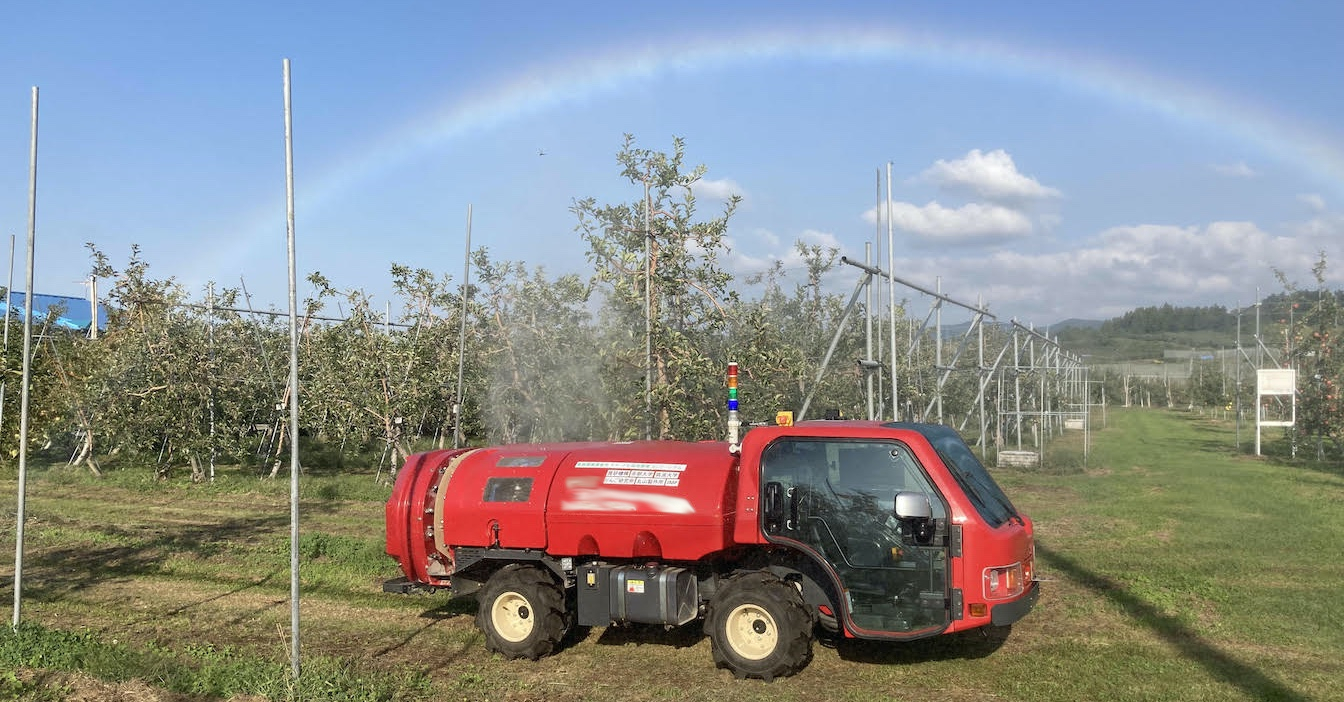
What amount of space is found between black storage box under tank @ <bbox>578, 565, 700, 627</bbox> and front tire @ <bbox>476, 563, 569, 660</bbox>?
0.31 metres

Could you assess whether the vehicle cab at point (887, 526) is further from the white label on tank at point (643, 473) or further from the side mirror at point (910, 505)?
the white label on tank at point (643, 473)

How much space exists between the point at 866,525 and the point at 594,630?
333 cm

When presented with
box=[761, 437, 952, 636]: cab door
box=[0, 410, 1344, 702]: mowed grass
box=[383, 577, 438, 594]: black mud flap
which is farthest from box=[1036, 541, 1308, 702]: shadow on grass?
box=[383, 577, 438, 594]: black mud flap

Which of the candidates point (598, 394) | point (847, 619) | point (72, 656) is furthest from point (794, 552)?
point (598, 394)

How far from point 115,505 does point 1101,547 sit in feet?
59.3

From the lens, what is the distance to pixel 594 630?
9.44 meters

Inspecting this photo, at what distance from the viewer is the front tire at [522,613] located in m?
8.40

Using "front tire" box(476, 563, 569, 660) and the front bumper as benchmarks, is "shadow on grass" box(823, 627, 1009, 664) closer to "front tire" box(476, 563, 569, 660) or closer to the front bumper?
the front bumper

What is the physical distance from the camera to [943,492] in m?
7.40

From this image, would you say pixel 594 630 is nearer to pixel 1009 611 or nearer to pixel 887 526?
pixel 887 526

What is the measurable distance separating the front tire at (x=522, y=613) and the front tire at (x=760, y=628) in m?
1.52

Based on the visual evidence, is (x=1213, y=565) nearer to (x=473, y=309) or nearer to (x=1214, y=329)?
(x=473, y=309)

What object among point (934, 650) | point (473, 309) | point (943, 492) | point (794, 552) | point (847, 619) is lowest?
point (934, 650)

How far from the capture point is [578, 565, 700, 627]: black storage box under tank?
7996 millimetres
